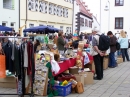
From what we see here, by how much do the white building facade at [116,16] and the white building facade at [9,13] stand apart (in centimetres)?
1291

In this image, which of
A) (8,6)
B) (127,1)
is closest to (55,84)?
(8,6)

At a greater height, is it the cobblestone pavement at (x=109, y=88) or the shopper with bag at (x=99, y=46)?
the shopper with bag at (x=99, y=46)

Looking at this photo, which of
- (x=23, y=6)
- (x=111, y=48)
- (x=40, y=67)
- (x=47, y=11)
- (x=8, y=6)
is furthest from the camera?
(x=47, y=11)

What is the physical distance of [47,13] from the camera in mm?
35281

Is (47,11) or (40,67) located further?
(47,11)

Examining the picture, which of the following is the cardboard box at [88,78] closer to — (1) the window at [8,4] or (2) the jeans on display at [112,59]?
(2) the jeans on display at [112,59]

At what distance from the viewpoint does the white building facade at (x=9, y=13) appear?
25.9 metres

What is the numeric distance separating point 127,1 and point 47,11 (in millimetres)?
10007

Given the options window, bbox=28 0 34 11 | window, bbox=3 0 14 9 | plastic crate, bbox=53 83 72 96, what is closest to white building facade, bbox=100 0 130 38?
window, bbox=28 0 34 11

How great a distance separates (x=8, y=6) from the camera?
2739 cm

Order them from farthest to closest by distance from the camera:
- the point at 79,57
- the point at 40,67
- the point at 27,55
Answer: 1. the point at 79,57
2. the point at 40,67
3. the point at 27,55

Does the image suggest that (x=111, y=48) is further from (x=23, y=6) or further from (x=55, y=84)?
(x=23, y=6)

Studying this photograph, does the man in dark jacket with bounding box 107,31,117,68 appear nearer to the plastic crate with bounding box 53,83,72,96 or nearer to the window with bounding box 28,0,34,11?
the plastic crate with bounding box 53,83,72,96

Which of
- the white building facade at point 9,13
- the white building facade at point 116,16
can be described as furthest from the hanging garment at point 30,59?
the white building facade at point 116,16
